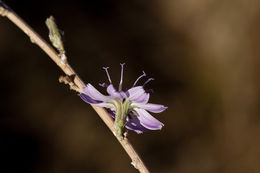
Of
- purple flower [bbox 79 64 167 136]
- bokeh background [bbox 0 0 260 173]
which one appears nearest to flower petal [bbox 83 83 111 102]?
purple flower [bbox 79 64 167 136]

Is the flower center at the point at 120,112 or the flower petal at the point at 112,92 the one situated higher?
the flower petal at the point at 112,92

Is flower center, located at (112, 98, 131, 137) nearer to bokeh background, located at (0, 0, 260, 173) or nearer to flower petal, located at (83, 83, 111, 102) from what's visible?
flower petal, located at (83, 83, 111, 102)

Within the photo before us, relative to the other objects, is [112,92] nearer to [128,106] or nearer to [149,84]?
[128,106]

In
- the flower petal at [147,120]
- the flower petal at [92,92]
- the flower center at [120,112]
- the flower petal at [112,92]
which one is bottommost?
the flower petal at [147,120]

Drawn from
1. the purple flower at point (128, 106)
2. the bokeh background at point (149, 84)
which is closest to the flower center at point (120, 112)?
the purple flower at point (128, 106)

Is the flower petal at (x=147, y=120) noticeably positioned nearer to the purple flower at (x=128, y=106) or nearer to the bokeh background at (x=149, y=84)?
the purple flower at (x=128, y=106)

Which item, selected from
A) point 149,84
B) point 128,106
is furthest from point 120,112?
point 149,84

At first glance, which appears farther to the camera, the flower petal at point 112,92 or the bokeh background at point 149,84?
the bokeh background at point 149,84
